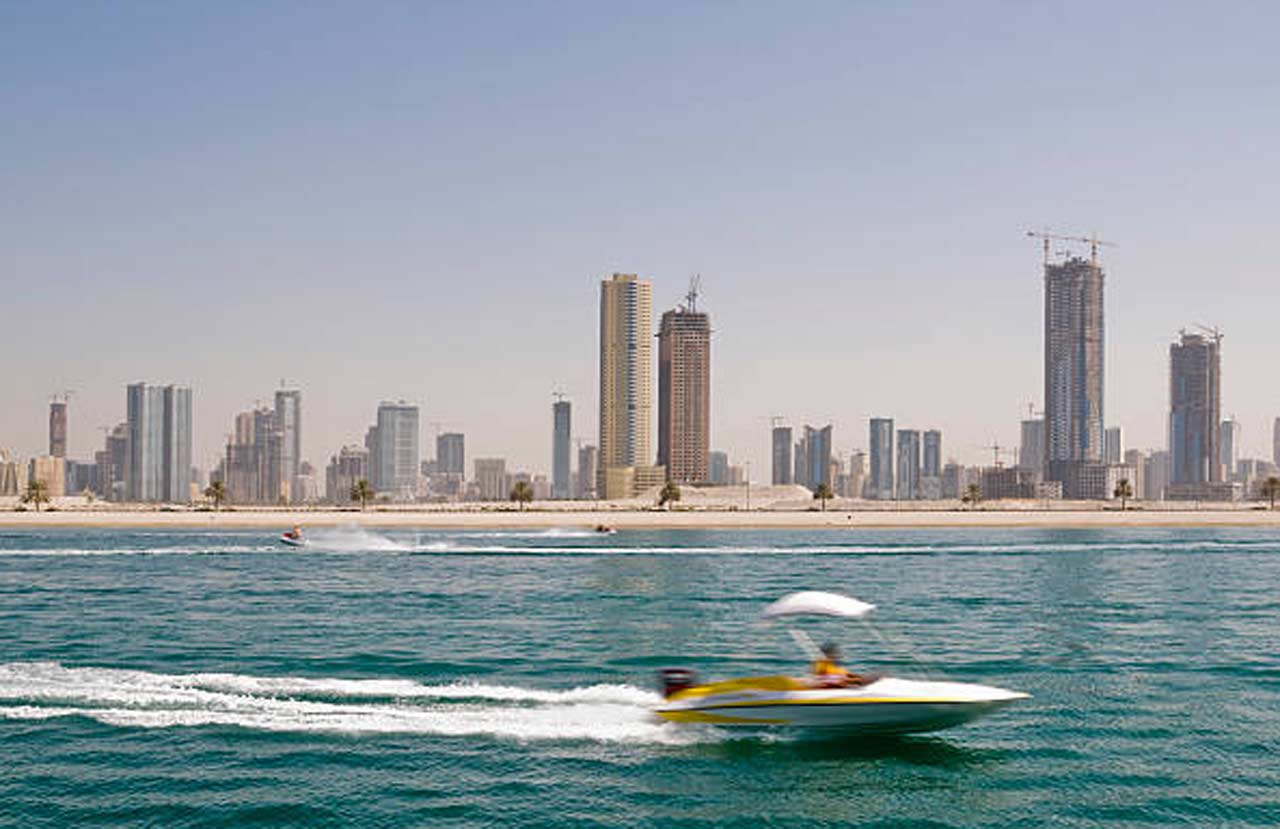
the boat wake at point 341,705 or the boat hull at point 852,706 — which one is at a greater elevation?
the boat hull at point 852,706

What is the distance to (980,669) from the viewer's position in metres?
41.0

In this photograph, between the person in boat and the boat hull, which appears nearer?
the boat hull

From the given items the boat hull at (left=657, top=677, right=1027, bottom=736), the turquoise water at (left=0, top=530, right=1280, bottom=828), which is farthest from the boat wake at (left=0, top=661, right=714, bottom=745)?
the boat hull at (left=657, top=677, right=1027, bottom=736)

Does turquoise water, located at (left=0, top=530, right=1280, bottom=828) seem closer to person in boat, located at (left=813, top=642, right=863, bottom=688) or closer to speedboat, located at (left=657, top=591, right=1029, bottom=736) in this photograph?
speedboat, located at (left=657, top=591, right=1029, bottom=736)

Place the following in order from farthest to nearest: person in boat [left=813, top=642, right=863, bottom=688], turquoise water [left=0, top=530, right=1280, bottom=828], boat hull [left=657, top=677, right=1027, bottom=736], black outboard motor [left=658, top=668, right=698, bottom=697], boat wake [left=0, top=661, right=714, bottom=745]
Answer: boat wake [left=0, top=661, right=714, bottom=745] → black outboard motor [left=658, top=668, right=698, bottom=697] → person in boat [left=813, top=642, right=863, bottom=688] → boat hull [left=657, top=677, right=1027, bottom=736] → turquoise water [left=0, top=530, right=1280, bottom=828]

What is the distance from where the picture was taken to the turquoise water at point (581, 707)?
2500 centimetres

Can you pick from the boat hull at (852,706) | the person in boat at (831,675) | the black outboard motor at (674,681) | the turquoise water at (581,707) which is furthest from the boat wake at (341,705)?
the person in boat at (831,675)

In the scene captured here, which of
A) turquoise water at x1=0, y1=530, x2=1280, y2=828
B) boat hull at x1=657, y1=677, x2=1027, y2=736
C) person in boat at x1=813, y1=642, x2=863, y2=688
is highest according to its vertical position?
person in boat at x1=813, y1=642, x2=863, y2=688

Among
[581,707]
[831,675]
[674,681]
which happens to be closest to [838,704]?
[831,675]

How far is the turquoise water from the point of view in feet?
82.0

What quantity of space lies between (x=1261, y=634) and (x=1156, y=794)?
29.1 meters

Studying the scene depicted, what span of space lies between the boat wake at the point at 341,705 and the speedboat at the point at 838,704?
41.3 inches

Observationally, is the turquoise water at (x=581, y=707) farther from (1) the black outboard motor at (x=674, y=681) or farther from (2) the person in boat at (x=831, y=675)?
(2) the person in boat at (x=831, y=675)

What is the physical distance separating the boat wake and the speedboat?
1.05 metres
